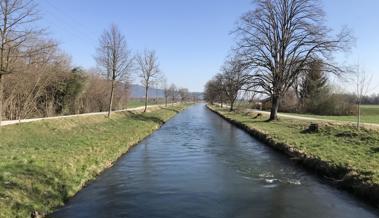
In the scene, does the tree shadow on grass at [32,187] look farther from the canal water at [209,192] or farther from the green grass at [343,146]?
the green grass at [343,146]

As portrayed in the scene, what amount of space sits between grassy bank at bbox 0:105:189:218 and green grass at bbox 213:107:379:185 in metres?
10.00

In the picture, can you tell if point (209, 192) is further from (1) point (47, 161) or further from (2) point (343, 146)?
(2) point (343, 146)

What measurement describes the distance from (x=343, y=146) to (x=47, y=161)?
1474cm

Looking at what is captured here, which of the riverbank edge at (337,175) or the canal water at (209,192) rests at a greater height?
the riverbank edge at (337,175)

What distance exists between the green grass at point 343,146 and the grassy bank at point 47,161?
10.00m

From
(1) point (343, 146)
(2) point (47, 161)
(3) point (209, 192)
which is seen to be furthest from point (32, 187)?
(1) point (343, 146)

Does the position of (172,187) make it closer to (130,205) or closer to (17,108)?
(130,205)

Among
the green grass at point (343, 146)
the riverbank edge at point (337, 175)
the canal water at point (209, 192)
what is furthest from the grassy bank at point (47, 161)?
the green grass at point (343, 146)

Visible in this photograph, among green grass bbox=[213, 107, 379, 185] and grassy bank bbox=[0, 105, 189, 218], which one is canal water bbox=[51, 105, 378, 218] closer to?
grassy bank bbox=[0, 105, 189, 218]

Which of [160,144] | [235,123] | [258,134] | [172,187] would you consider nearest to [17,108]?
[160,144]

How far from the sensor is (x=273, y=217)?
33.4 feet

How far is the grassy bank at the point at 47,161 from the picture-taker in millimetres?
10461

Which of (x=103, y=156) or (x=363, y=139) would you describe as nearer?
(x=103, y=156)

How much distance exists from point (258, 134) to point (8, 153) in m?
19.7
